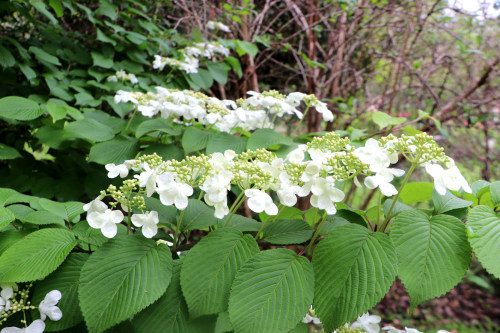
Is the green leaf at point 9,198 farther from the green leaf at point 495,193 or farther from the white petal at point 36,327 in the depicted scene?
the green leaf at point 495,193

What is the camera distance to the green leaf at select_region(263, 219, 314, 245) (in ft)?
2.42

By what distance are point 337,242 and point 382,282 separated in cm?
10

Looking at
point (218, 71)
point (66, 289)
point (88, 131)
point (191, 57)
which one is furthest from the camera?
point (218, 71)

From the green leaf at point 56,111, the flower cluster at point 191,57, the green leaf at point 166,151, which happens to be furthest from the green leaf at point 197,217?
the flower cluster at point 191,57

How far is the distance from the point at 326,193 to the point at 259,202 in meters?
0.14

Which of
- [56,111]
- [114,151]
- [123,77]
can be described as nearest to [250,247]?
[114,151]

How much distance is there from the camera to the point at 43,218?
81 cm

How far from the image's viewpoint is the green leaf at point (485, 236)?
58 centimetres

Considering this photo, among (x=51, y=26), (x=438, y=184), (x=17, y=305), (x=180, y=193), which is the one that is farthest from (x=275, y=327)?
(x=51, y=26)

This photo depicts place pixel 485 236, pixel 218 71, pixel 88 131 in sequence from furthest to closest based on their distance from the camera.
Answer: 1. pixel 218 71
2. pixel 88 131
3. pixel 485 236

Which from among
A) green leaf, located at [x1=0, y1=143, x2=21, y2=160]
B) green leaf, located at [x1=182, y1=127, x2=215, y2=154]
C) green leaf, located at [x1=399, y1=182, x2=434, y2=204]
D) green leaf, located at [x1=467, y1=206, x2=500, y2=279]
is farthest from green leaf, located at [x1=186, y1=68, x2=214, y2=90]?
green leaf, located at [x1=467, y1=206, x2=500, y2=279]

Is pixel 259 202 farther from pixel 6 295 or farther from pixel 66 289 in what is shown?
pixel 6 295

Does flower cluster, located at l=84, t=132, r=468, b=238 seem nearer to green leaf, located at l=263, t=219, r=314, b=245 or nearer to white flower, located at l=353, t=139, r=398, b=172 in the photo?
white flower, located at l=353, t=139, r=398, b=172

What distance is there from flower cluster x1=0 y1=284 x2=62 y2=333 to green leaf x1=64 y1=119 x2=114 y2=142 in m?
0.74
